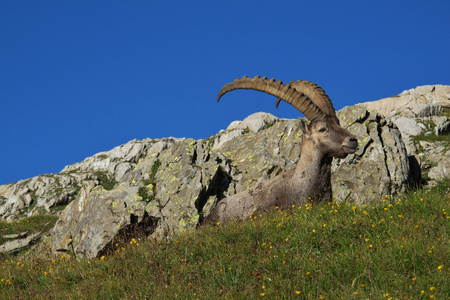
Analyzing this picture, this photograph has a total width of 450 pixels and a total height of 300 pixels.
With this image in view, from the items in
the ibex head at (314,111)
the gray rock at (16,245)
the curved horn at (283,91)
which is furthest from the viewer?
the gray rock at (16,245)

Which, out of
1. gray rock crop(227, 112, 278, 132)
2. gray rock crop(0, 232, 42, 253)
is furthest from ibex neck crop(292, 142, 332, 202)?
gray rock crop(227, 112, 278, 132)

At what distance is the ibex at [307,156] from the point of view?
13625mm

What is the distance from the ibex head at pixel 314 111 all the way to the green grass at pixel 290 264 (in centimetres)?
308

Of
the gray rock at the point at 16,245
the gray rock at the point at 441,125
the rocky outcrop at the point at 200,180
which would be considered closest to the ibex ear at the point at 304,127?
the rocky outcrop at the point at 200,180

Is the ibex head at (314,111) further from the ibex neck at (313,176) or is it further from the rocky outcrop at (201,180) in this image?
the rocky outcrop at (201,180)

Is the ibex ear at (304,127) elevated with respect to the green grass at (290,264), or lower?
elevated

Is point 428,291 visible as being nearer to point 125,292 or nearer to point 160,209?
point 125,292

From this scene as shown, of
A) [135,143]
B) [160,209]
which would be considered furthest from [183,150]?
[135,143]

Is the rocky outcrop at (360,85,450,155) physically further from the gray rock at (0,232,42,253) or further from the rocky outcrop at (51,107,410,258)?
the gray rock at (0,232,42,253)

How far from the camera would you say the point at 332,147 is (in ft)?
44.4

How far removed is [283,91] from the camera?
587 inches

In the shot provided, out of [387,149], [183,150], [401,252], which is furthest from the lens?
[387,149]

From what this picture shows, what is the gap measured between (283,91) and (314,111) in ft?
4.69

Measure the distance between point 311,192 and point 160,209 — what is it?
554cm
